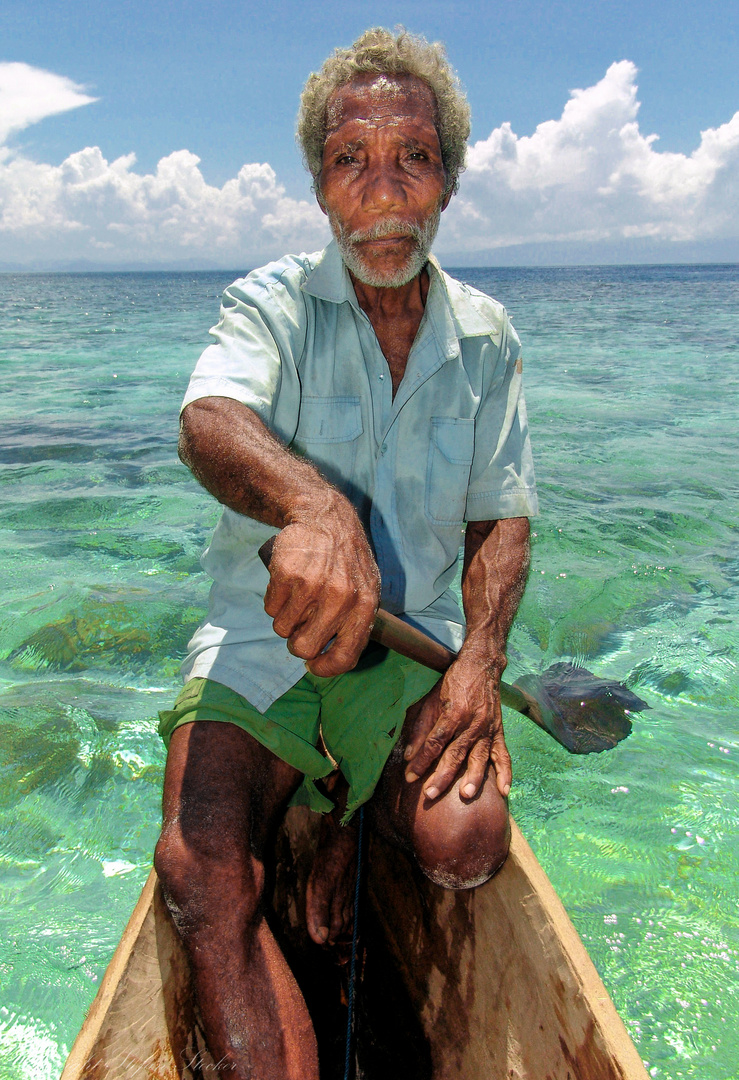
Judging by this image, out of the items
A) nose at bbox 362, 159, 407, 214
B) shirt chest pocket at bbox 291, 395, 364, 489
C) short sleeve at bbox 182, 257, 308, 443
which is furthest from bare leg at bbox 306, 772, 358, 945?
nose at bbox 362, 159, 407, 214

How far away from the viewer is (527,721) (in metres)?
3.37

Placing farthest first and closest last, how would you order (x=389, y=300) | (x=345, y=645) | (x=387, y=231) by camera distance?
(x=389, y=300), (x=387, y=231), (x=345, y=645)

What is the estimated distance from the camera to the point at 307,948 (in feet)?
6.61

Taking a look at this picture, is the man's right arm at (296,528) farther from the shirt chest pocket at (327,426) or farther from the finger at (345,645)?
the shirt chest pocket at (327,426)

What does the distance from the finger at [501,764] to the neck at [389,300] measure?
127 centimetres

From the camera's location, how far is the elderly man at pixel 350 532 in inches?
60.2

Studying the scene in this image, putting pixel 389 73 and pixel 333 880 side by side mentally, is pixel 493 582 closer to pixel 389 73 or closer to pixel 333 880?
pixel 333 880

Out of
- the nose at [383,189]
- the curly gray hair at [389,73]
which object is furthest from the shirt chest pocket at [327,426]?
the curly gray hair at [389,73]

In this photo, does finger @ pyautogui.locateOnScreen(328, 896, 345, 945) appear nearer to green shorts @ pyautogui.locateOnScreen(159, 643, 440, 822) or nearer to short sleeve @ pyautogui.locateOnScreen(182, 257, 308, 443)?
green shorts @ pyautogui.locateOnScreen(159, 643, 440, 822)

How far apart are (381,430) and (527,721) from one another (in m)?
1.84

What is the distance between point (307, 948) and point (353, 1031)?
255 mm

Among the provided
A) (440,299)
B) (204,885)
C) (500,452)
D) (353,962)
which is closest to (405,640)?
(204,885)

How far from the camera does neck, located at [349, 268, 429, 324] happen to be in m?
2.21

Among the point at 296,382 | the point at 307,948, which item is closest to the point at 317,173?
the point at 296,382
